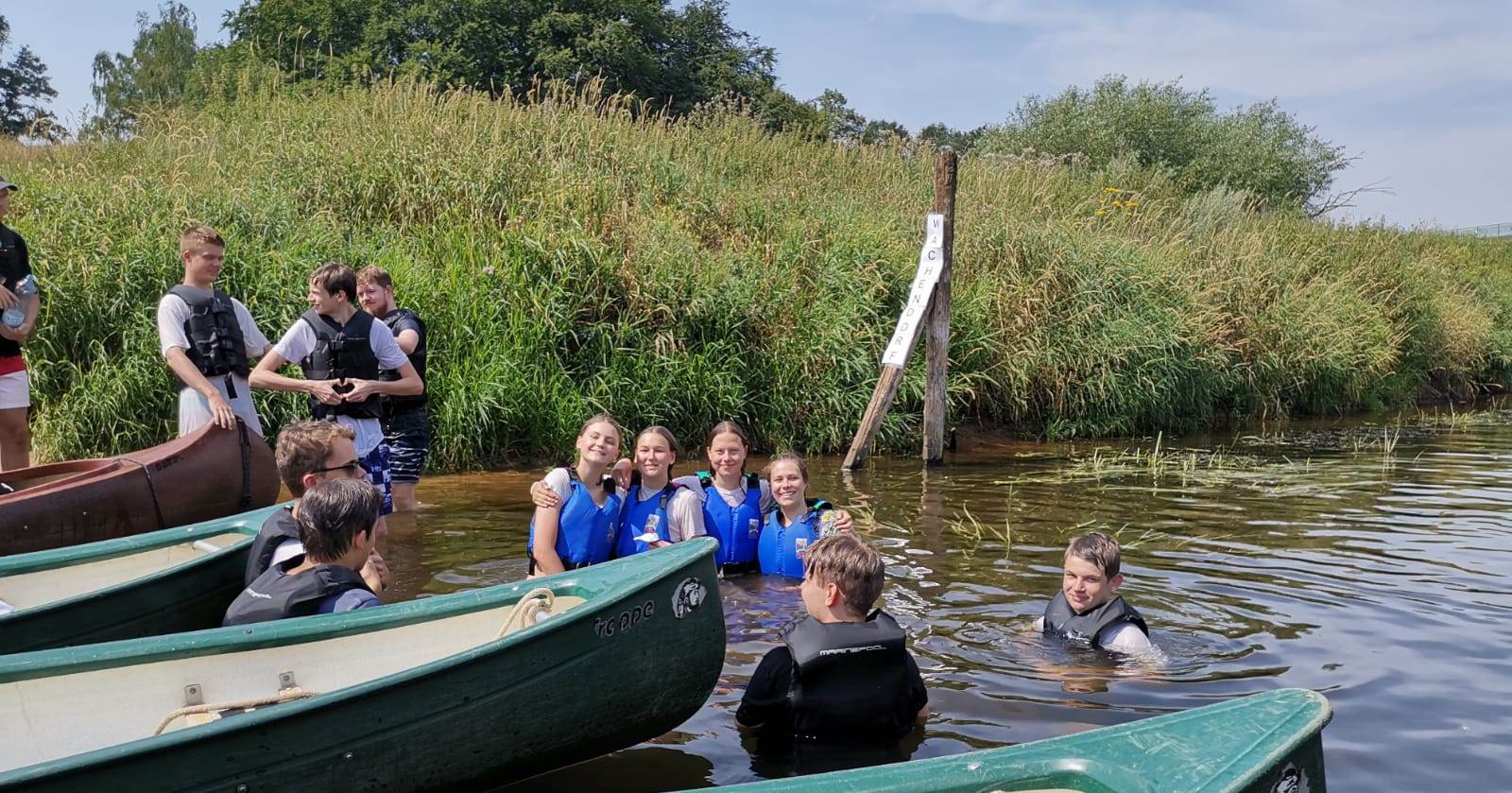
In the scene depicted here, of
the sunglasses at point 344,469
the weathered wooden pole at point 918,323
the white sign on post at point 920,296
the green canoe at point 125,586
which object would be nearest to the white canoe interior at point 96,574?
the green canoe at point 125,586

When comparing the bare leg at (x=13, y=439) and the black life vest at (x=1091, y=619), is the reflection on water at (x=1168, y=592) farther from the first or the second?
the bare leg at (x=13, y=439)

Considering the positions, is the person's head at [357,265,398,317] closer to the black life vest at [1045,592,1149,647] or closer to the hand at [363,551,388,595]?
the hand at [363,551,388,595]

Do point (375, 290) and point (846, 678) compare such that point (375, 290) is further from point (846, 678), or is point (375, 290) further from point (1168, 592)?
point (1168, 592)

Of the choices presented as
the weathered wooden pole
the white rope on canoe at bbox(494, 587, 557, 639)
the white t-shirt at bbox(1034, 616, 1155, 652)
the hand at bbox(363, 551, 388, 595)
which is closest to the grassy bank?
the weathered wooden pole

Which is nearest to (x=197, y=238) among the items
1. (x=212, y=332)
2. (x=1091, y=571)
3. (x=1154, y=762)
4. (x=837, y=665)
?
(x=212, y=332)

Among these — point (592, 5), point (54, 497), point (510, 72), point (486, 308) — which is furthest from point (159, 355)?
point (592, 5)

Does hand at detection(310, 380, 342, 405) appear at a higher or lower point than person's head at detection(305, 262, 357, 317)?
lower

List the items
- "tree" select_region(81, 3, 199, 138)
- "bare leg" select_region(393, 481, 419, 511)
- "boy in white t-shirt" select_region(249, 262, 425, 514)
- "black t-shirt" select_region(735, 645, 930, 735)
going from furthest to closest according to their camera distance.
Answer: "tree" select_region(81, 3, 199, 138)
"bare leg" select_region(393, 481, 419, 511)
"boy in white t-shirt" select_region(249, 262, 425, 514)
"black t-shirt" select_region(735, 645, 930, 735)

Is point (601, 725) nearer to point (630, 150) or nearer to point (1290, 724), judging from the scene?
point (1290, 724)

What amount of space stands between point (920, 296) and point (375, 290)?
5.58 meters

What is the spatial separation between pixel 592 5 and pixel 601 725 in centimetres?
3405

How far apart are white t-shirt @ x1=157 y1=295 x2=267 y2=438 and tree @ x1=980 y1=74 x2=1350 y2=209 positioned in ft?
74.6

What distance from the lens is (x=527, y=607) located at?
173 inches

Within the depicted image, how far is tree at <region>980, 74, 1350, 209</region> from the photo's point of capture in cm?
2739
